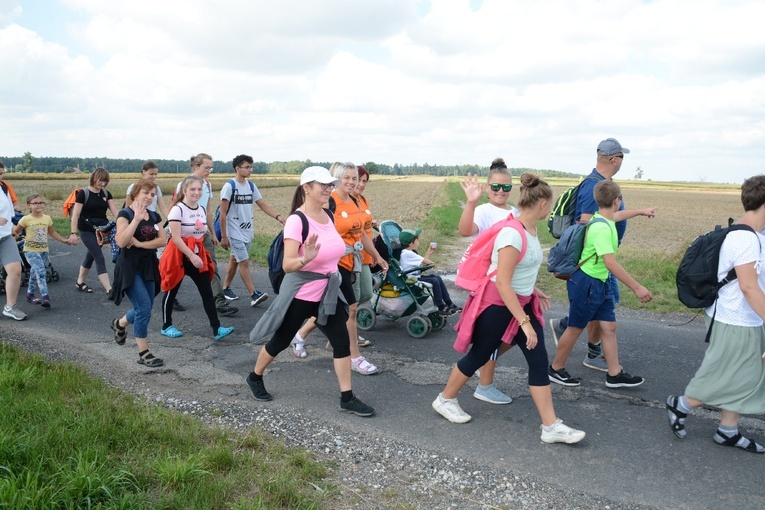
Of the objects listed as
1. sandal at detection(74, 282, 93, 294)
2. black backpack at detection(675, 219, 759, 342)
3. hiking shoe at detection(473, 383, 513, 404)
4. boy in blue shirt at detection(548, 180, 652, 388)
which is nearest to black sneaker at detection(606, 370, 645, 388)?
boy in blue shirt at detection(548, 180, 652, 388)

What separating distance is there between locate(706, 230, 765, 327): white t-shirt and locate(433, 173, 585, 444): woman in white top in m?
1.24

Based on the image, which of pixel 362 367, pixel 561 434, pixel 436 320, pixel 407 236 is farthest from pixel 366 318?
pixel 561 434

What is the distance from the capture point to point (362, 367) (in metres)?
5.62

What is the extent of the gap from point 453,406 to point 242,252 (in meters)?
4.56

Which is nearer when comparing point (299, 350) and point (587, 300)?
point (587, 300)

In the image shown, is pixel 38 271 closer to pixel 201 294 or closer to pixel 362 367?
pixel 201 294

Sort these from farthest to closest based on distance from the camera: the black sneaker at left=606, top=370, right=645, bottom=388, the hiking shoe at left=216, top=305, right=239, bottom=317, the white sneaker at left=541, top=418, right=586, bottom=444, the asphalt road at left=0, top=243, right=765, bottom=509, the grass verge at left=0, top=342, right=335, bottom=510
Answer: the hiking shoe at left=216, top=305, right=239, bottom=317 < the black sneaker at left=606, top=370, right=645, bottom=388 < the white sneaker at left=541, top=418, right=586, bottom=444 < the asphalt road at left=0, top=243, right=765, bottom=509 < the grass verge at left=0, top=342, right=335, bottom=510

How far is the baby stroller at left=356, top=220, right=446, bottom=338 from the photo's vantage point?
22.4 ft

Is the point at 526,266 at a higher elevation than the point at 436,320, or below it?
higher

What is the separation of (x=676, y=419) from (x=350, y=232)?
10.5 feet

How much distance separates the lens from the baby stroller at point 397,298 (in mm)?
6816

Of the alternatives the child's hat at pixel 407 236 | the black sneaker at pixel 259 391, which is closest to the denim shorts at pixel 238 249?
the child's hat at pixel 407 236

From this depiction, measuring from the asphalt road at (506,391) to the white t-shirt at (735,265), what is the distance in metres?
1.00

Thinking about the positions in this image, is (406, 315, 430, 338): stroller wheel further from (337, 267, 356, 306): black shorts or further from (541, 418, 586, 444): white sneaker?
(541, 418, 586, 444): white sneaker
